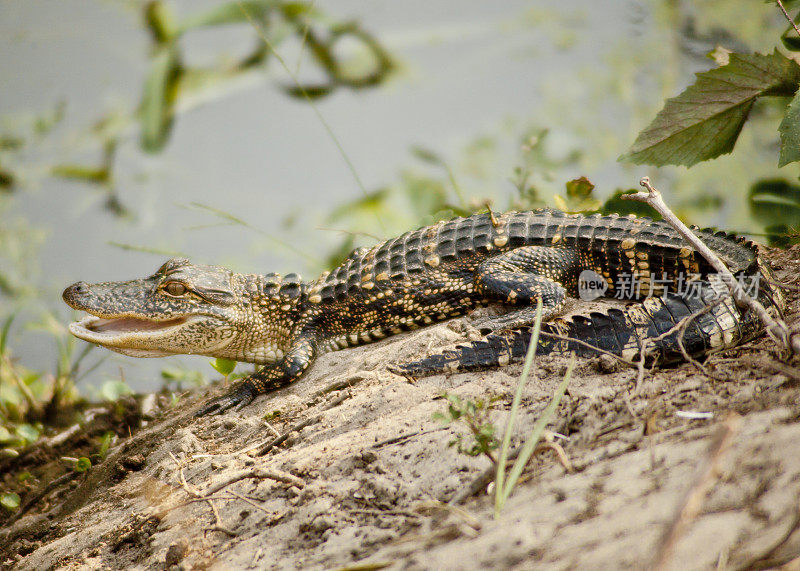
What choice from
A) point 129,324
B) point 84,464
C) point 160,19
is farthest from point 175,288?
point 160,19

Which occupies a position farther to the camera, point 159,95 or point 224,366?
point 159,95

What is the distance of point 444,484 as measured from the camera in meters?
1.61

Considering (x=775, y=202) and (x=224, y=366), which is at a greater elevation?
(x=775, y=202)

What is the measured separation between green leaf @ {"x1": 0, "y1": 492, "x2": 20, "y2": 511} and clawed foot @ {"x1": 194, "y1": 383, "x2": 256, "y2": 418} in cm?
99

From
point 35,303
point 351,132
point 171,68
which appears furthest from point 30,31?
point 351,132

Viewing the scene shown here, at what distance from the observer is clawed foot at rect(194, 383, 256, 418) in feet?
9.73

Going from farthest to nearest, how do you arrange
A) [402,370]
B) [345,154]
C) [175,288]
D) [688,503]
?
[345,154] < [175,288] < [402,370] < [688,503]

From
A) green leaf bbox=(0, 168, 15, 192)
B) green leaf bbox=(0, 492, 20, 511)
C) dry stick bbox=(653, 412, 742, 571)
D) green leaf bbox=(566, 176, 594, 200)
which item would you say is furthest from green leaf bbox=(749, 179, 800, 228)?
green leaf bbox=(0, 168, 15, 192)

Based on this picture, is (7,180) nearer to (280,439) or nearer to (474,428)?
(280,439)

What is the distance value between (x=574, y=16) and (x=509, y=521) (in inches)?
297

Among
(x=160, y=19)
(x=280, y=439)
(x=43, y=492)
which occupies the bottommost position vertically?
(x=43, y=492)

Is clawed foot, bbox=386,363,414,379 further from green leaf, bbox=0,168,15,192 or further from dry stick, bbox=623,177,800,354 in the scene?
green leaf, bbox=0,168,15,192

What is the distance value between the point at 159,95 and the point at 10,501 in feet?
15.6

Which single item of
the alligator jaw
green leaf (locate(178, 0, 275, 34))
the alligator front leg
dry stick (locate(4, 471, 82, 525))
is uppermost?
green leaf (locate(178, 0, 275, 34))
